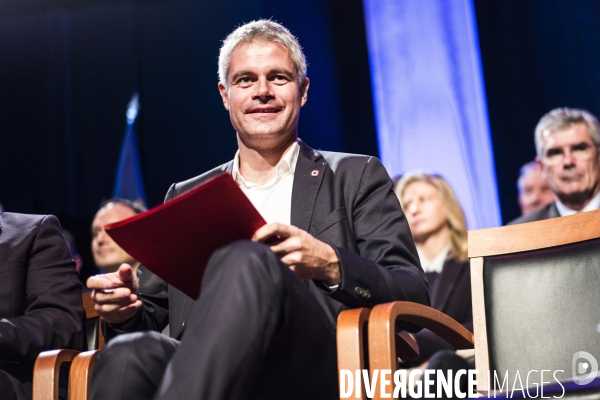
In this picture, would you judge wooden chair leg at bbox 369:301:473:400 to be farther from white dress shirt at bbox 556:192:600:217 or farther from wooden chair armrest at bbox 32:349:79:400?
white dress shirt at bbox 556:192:600:217

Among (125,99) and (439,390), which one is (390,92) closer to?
(125,99)

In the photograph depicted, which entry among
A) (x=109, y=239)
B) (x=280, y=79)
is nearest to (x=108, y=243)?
(x=109, y=239)

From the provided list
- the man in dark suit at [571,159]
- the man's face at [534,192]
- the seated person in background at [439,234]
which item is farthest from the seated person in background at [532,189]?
the seated person in background at [439,234]

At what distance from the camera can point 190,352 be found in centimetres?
117

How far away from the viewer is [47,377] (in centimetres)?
159

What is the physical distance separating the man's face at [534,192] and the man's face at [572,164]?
245 millimetres

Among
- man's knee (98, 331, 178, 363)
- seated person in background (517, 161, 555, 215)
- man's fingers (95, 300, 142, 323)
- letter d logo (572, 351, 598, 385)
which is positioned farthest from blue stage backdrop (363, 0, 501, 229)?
man's knee (98, 331, 178, 363)

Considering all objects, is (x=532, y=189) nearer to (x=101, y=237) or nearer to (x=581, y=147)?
(x=581, y=147)

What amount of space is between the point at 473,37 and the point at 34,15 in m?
3.09

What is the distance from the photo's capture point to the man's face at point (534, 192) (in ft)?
11.5

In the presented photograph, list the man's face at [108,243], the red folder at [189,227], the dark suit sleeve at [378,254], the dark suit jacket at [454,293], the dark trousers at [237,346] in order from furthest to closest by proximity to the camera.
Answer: the man's face at [108,243] < the dark suit jacket at [454,293] < the dark suit sleeve at [378,254] < the red folder at [189,227] < the dark trousers at [237,346]

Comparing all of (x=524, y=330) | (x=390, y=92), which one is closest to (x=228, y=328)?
(x=524, y=330)

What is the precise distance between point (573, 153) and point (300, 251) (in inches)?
85.7

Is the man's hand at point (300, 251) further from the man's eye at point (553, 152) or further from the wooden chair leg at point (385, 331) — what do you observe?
the man's eye at point (553, 152)
